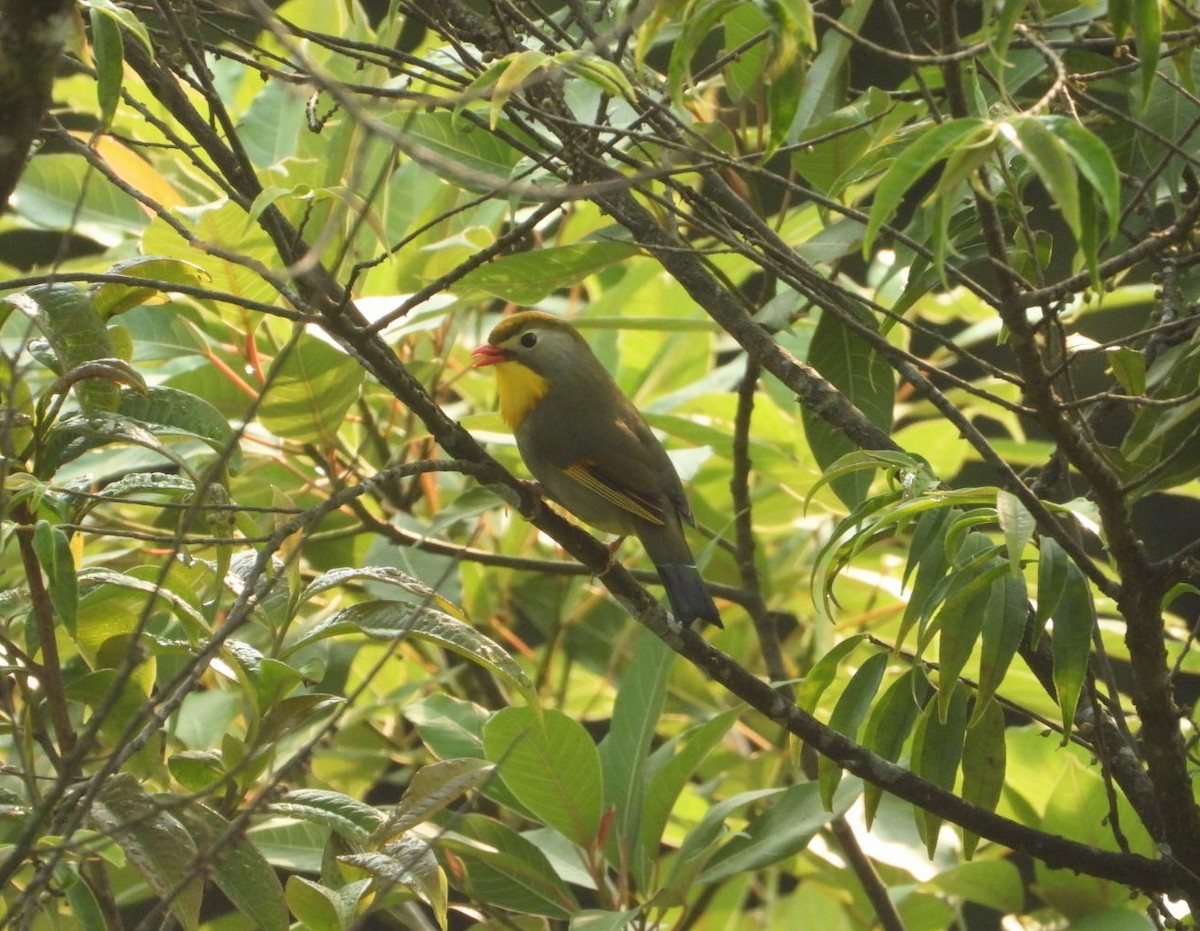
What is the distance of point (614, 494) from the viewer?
3.05 m

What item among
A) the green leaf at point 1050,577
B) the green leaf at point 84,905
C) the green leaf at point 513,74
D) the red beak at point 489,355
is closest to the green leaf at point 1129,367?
the green leaf at point 1050,577

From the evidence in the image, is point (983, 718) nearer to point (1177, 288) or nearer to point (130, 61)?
point (1177, 288)

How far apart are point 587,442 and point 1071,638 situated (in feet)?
6.09

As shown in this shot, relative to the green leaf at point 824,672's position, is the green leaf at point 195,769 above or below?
below

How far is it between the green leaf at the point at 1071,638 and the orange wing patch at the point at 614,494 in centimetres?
154

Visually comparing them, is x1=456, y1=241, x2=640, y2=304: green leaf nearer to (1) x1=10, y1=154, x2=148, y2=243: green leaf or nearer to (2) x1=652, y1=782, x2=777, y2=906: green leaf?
(2) x1=652, y1=782, x2=777, y2=906: green leaf

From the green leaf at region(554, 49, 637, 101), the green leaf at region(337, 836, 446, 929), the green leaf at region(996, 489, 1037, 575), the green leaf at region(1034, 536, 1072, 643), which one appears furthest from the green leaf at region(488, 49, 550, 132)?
the green leaf at region(337, 836, 446, 929)

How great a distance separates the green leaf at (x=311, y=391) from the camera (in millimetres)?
2465

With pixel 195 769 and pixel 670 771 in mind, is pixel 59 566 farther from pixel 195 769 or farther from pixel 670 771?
pixel 670 771

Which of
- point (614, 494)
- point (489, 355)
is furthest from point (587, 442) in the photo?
point (489, 355)

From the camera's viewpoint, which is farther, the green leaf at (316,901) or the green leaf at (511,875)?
the green leaf at (511,875)

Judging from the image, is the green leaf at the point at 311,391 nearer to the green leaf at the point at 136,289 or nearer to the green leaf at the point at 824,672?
the green leaf at the point at 136,289

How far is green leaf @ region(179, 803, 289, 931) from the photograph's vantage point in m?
1.60

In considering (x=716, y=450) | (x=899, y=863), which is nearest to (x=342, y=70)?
(x=716, y=450)
